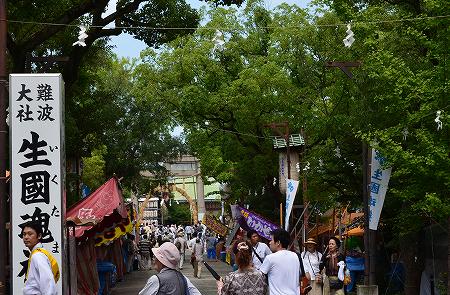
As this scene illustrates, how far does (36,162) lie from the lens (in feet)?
46.3

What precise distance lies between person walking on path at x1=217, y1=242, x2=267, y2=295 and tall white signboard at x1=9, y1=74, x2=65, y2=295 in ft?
12.2

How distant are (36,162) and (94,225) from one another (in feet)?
14.1

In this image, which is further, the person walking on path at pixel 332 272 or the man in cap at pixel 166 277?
the person walking on path at pixel 332 272

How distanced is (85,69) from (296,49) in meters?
11.7

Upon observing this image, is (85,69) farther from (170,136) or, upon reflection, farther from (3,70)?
(170,136)

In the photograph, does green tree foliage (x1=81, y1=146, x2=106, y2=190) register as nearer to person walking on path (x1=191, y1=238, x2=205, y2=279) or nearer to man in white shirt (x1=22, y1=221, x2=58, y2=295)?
person walking on path (x1=191, y1=238, x2=205, y2=279)

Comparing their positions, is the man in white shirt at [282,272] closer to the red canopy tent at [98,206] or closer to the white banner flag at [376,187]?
the red canopy tent at [98,206]

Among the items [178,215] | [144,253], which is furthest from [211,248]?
[178,215]

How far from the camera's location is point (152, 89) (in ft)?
153

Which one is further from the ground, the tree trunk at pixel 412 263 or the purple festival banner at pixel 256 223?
the purple festival banner at pixel 256 223

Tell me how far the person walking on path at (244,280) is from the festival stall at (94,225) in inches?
259

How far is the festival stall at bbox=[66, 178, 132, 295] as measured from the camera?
18.5m

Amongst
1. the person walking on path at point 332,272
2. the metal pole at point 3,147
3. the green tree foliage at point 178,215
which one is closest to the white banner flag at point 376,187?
the person walking on path at point 332,272

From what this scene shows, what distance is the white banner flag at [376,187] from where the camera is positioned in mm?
19125
